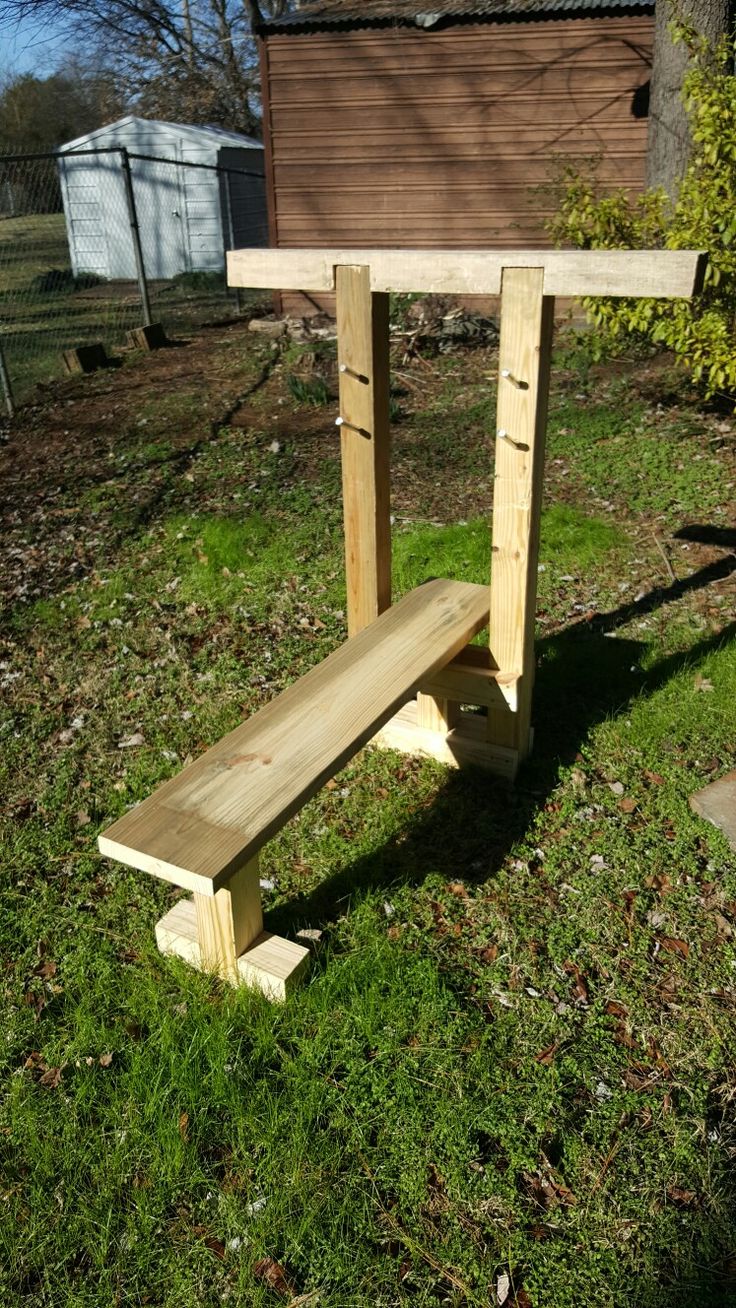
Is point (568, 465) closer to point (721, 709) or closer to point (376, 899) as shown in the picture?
point (721, 709)

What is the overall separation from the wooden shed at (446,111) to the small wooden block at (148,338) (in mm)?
2477

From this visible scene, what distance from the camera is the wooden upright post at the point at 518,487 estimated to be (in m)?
2.82

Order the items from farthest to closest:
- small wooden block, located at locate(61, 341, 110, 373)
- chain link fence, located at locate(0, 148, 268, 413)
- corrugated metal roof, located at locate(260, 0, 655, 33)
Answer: chain link fence, located at locate(0, 148, 268, 413)
corrugated metal roof, located at locate(260, 0, 655, 33)
small wooden block, located at locate(61, 341, 110, 373)

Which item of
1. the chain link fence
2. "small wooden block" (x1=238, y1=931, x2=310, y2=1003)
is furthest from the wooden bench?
the chain link fence

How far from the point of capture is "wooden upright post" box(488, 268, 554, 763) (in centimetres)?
282

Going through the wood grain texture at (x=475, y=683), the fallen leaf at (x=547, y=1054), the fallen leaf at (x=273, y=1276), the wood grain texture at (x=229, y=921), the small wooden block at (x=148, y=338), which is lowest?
the fallen leaf at (x=273, y=1276)

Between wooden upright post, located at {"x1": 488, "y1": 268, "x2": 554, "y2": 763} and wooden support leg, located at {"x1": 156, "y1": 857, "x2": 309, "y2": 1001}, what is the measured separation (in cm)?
123

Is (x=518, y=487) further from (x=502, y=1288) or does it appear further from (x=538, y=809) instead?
(x=502, y=1288)

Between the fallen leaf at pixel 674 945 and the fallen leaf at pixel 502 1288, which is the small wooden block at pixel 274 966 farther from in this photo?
the fallen leaf at pixel 674 945

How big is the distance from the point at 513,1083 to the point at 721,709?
1989 millimetres

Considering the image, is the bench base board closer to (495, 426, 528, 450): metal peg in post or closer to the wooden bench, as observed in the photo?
the wooden bench

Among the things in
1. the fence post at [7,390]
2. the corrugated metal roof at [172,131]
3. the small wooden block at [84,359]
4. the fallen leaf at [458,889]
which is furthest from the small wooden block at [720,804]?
the corrugated metal roof at [172,131]

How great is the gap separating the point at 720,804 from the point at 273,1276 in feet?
6.81

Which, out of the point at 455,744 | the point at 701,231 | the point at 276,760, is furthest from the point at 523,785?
the point at 701,231
